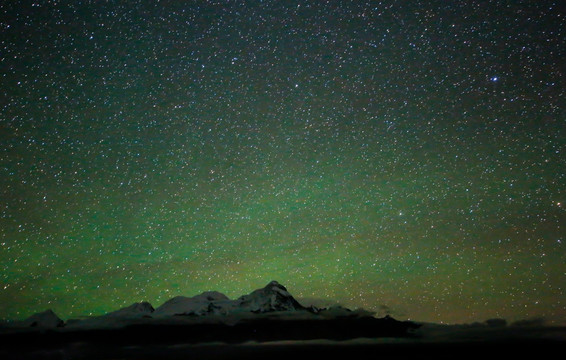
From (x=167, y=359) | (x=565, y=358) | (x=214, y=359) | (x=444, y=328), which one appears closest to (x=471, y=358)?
(x=565, y=358)

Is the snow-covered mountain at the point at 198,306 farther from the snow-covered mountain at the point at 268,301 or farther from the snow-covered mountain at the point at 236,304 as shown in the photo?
the snow-covered mountain at the point at 268,301

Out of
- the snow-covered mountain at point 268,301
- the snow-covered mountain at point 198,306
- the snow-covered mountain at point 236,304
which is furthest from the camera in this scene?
the snow-covered mountain at point 268,301

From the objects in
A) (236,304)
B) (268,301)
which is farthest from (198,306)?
(268,301)

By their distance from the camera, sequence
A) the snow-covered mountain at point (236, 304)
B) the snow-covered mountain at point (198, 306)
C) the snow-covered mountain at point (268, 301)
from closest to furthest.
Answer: the snow-covered mountain at point (236, 304) → the snow-covered mountain at point (198, 306) → the snow-covered mountain at point (268, 301)

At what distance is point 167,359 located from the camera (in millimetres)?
19125

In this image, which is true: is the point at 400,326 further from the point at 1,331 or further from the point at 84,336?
the point at 1,331

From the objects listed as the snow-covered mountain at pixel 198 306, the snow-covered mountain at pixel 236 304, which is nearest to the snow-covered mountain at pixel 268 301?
the snow-covered mountain at pixel 236 304

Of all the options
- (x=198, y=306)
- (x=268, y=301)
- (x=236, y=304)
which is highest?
(x=268, y=301)

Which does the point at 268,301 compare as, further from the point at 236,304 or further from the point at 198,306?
the point at 198,306

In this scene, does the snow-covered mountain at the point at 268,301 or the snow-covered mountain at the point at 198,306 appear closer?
the snow-covered mountain at the point at 198,306

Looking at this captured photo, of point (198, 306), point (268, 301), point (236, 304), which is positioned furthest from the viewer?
point (198, 306)

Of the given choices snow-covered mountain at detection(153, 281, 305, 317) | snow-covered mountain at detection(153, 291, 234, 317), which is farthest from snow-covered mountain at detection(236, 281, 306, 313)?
snow-covered mountain at detection(153, 291, 234, 317)

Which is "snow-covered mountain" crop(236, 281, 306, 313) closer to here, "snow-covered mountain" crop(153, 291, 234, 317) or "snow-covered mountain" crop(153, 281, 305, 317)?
"snow-covered mountain" crop(153, 281, 305, 317)

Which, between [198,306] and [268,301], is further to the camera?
[198,306]
